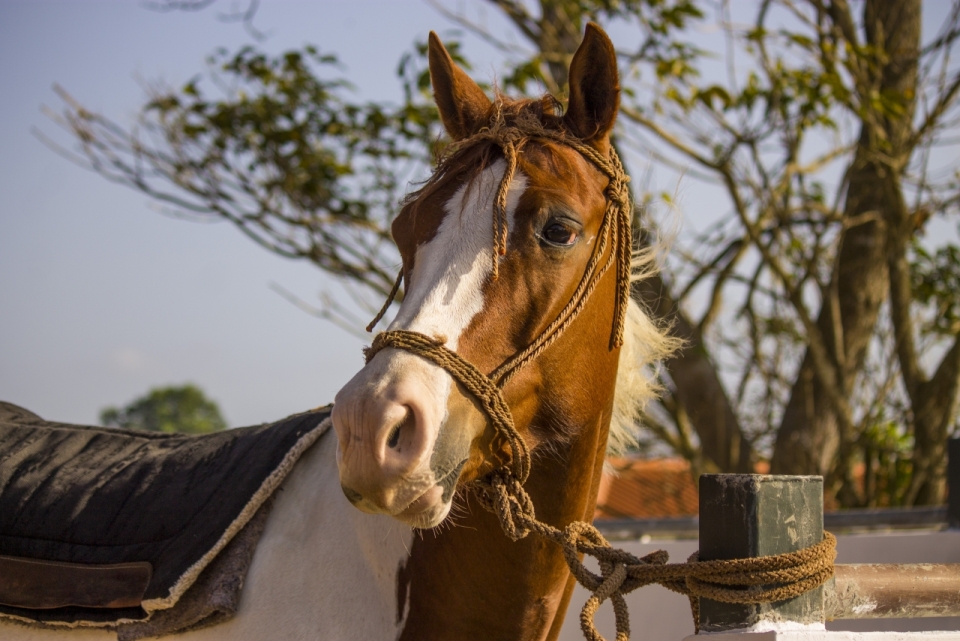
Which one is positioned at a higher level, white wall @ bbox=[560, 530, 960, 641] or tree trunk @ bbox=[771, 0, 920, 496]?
tree trunk @ bbox=[771, 0, 920, 496]

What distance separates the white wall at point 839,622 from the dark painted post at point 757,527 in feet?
4.35

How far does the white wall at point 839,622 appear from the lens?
2.63m

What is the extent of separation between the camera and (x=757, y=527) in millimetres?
1321

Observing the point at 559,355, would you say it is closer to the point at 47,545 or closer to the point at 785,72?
the point at 47,545

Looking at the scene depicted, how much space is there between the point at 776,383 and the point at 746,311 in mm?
696

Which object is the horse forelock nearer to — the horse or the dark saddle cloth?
the horse

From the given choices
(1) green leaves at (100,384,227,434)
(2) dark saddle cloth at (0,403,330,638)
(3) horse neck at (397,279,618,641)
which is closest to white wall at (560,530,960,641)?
(3) horse neck at (397,279,618,641)

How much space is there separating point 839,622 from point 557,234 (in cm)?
179

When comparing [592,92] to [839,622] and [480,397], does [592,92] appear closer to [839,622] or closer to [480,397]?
[480,397]

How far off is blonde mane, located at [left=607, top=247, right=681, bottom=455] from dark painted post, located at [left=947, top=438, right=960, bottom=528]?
1080mm

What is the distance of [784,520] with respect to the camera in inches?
53.1

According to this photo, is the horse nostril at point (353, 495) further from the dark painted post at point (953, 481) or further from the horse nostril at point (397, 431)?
the dark painted post at point (953, 481)

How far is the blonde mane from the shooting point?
6.87 ft

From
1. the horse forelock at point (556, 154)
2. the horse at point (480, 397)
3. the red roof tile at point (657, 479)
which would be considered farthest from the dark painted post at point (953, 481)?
the red roof tile at point (657, 479)
